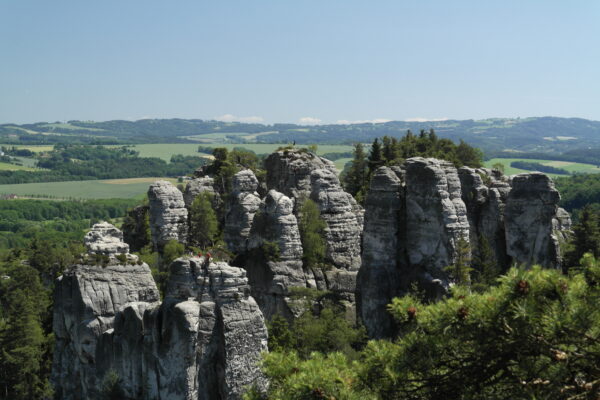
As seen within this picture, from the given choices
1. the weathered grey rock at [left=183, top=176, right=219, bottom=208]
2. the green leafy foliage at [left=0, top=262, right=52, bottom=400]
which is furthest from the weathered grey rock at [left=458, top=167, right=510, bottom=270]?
the green leafy foliage at [left=0, top=262, right=52, bottom=400]

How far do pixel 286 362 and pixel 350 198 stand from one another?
42.5 meters

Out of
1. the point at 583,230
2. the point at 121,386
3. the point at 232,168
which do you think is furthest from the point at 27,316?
the point at 583,230

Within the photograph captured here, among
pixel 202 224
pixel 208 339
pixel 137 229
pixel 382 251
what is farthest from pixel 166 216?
pixel 208 339

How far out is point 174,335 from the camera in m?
30.7

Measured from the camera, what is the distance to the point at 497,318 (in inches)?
544

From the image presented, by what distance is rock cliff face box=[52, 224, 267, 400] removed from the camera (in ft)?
100

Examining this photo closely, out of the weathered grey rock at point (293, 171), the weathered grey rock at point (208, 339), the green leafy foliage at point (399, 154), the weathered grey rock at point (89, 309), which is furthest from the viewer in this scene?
the green leafy foliage at point (399, 154)

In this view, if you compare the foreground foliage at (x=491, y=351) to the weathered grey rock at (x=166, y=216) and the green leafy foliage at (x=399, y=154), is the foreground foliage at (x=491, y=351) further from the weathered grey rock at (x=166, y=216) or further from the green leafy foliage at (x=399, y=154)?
the green leafy foliage at (x=399, y=154)

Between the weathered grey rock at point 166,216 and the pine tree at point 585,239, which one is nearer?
the pine tree at point 585,239

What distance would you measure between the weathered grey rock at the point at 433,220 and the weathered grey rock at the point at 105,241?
19.1m

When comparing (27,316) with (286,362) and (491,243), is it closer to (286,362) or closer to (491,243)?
(491,243)

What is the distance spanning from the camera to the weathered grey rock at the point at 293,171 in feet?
199

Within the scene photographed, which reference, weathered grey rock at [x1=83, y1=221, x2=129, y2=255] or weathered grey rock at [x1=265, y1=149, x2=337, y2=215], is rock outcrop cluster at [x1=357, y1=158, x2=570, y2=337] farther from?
weathered grey rock at [x1=83, y1=221, x2=129, y2=255]

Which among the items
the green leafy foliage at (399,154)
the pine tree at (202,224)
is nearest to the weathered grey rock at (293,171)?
the pine tree at (202,224)
